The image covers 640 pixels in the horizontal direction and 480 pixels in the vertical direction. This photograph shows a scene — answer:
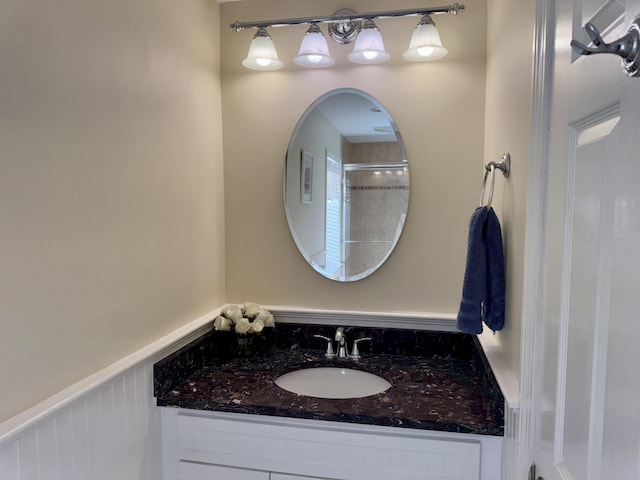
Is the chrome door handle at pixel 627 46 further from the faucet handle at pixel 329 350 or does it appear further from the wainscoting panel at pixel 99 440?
the faucet handle at pixel 329 350

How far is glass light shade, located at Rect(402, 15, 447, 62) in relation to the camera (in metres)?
1.68

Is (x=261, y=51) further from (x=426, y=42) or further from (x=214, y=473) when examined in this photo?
(x=214, y=473)

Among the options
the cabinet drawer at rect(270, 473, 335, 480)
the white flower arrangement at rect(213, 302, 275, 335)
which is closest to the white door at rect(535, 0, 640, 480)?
the cabinet drawer at rect(270, 473, 335, 480)

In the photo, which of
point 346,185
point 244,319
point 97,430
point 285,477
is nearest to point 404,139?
point 346,185

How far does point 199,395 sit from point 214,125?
1.08 m

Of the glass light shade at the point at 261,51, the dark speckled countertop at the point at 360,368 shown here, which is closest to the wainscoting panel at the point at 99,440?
the dark speckled countertop at the point at 360,368

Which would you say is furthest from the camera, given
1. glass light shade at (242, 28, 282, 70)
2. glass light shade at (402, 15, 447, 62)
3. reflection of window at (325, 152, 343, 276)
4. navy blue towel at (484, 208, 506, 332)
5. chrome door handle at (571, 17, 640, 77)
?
reflection of window at (325, 152, 343, 276)

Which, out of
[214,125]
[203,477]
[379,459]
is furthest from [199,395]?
[214,125]

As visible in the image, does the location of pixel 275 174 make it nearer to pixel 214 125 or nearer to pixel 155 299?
pixel 214 125

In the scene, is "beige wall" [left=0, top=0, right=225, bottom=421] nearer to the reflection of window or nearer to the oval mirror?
the oval mirror

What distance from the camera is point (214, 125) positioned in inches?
76.1

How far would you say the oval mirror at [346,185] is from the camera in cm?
189

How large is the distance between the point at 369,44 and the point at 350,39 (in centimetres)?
11

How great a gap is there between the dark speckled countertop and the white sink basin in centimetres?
3
